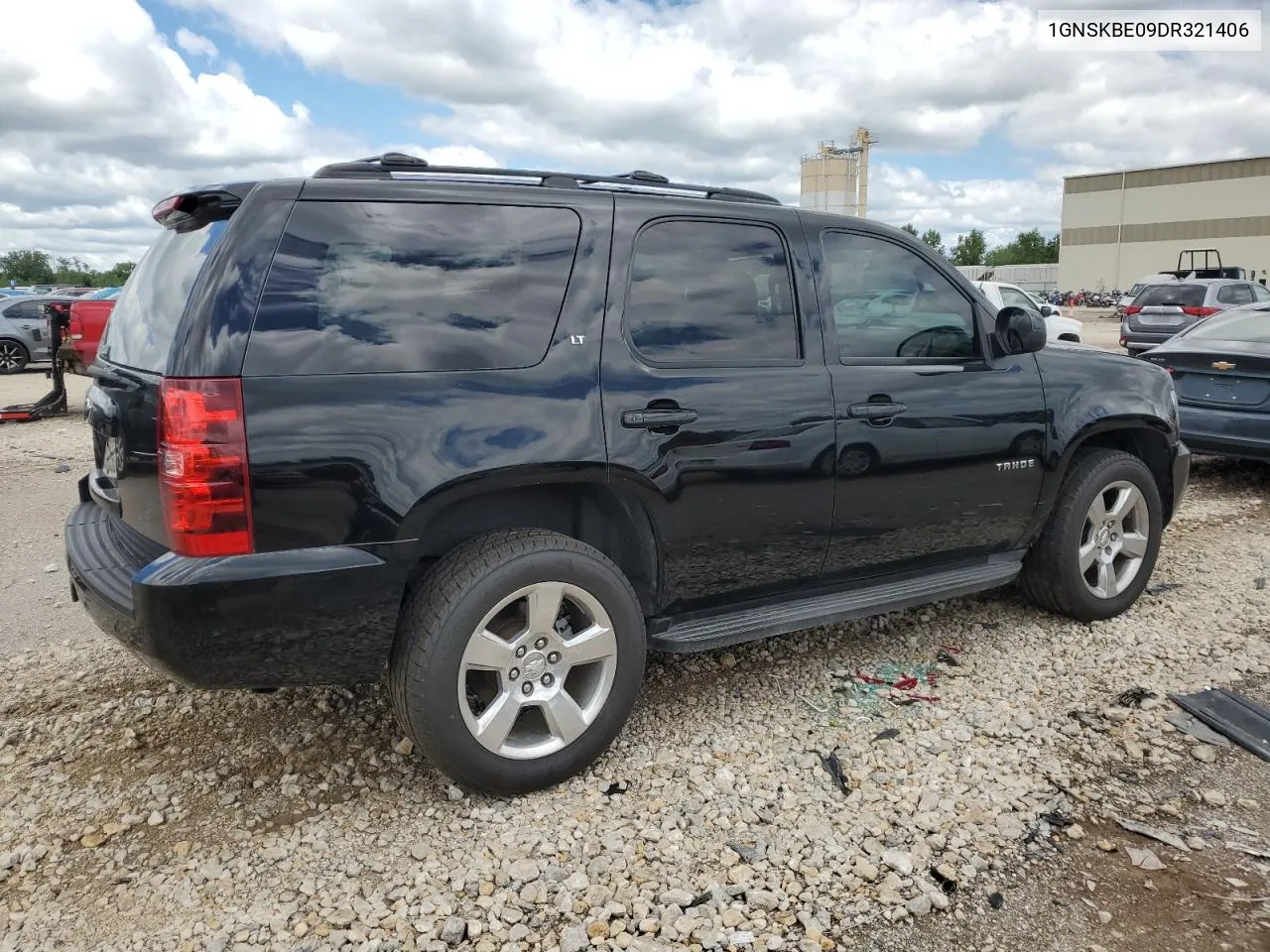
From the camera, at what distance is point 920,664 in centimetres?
402

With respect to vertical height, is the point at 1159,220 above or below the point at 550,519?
above

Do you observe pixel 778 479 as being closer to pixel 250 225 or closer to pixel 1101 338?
pixel 250 225

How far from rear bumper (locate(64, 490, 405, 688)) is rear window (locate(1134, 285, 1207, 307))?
18699 mm

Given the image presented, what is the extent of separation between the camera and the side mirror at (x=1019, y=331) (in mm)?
3891

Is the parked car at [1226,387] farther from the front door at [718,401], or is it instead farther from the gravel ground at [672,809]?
the front door at [718,401]

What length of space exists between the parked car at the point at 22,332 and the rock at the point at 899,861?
1944 cm

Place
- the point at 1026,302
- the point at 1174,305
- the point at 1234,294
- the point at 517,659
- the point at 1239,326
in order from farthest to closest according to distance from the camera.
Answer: the point at 1234,294, the point at 1174,305, the point at 1026,302, the point at 1239,326, the point at 517,659

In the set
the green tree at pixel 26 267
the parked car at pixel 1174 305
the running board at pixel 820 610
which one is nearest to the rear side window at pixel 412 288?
the running board at pixel 820 610

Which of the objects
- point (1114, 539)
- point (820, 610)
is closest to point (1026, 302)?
point (1114, 539)

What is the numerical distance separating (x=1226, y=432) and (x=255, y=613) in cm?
700

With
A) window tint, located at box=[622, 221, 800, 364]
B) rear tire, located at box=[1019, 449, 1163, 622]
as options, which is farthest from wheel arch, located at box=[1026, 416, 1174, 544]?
window tint, located at box=[622, 221, 800, 364]

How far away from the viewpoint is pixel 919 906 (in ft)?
8.14

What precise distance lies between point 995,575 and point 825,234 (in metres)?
1.63

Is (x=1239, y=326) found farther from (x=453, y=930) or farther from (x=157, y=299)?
(x=157, y=299)
